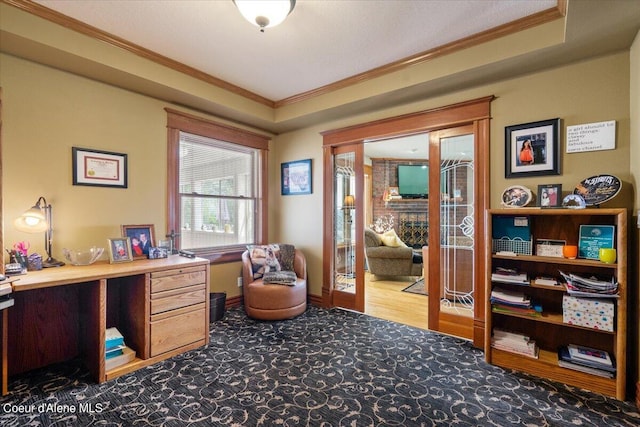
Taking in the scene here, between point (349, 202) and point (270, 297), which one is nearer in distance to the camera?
point (270, 297)

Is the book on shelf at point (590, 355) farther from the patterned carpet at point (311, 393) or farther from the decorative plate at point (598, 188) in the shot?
the decorative plate at point (598, 188)

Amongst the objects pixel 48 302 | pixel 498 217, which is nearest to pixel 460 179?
pixel 498 217

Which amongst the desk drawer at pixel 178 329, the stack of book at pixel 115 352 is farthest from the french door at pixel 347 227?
the stack of book at pixel 115 352

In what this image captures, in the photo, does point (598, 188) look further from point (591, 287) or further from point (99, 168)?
point (99, 168)

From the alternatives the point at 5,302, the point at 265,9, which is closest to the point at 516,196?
the point at 265,9

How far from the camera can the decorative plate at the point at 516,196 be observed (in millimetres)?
2518

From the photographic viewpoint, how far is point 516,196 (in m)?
2.57

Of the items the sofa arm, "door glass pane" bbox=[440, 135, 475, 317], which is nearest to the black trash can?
"door glass pane" bbox=[440, 135, 475, 317]

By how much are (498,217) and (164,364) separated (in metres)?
3.14

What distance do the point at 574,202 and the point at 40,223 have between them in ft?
13.6

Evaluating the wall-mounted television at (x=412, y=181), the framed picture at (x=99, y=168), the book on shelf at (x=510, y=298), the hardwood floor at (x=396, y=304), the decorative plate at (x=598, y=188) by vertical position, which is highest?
the wall-mounted television at (x=412, y=181)

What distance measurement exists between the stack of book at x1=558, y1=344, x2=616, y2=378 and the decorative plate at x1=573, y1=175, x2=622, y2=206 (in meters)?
1.12

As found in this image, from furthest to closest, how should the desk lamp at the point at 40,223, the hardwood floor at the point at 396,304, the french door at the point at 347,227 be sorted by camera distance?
the french door at the point at 347,227 → the hardwood floor at the point at 396,304 → the desk lamp at the point at 40,223

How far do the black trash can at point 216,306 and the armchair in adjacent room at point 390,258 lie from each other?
9.24ft
